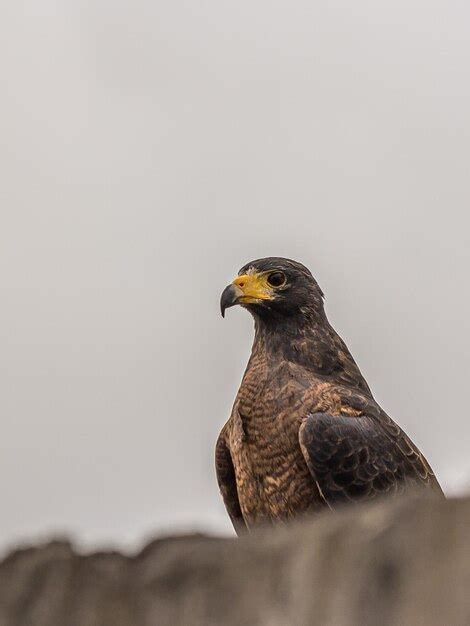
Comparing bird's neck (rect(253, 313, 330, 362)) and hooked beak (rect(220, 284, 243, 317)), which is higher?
hooked beak (rect(220, 284, 243, 317))

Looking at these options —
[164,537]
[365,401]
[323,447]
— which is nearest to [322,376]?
[365,401]

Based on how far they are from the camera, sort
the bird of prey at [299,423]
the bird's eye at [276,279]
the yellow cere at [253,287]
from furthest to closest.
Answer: the bird's eye at [276,279], the yellow cere at [253,287], the bird of prey at [299,423]

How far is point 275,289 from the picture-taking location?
7.77m

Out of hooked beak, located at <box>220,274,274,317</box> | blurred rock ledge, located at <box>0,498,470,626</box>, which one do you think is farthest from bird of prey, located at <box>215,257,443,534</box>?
blurred rock ledge, located at <box>0,498,470,626</box>

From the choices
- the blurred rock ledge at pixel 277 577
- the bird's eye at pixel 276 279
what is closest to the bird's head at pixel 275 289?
the bird's eye at pixel 276 279

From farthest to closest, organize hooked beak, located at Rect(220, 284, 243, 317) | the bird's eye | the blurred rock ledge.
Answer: the bird's eye
hooked beak, located at Rect(220, 284, 243, 317)
the blurred rock ledge

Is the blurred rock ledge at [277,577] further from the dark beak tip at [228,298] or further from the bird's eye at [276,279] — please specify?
the bird's eye at [276,279]

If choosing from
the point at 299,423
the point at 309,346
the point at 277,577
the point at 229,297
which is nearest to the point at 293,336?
the point at 309,346

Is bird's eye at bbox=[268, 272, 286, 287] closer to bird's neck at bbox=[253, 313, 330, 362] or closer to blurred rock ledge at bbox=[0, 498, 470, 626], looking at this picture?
bird's neck at bbox=[253, 313, 330, 362]

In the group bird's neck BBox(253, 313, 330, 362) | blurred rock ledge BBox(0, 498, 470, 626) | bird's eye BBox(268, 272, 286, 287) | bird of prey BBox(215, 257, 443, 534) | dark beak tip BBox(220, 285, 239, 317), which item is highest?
bird's eye BBox(268, 272, 286, 287)

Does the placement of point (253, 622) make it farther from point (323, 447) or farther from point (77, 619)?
point (323, 447)

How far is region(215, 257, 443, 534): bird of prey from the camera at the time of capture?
696 cm

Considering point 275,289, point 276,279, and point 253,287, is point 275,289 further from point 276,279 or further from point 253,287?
point 253,287

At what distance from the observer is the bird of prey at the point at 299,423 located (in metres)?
6.96
